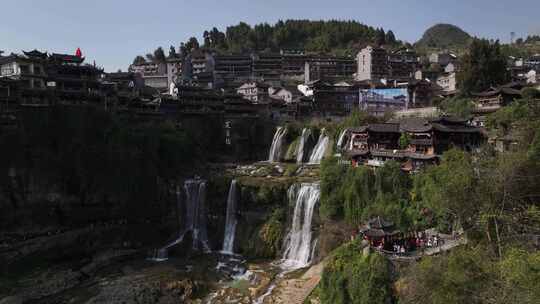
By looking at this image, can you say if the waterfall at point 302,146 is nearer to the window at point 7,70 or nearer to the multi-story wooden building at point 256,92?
the multi-story wooden building at point 256,92

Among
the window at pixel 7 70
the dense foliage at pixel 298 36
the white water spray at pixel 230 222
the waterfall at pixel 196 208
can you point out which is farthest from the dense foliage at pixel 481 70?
the dense foliage at pixel 298 36

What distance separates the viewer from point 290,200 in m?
42.9

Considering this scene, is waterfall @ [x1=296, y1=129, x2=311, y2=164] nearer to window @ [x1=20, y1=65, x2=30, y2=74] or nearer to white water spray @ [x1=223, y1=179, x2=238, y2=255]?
white water spray @ [x1=223, y1=179, x2=238, y2=255]

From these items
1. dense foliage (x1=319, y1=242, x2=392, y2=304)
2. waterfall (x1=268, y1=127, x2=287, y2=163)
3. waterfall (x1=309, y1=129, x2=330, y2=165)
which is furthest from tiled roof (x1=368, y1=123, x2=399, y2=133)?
waterfall (x1=268, y1=127, x2=287, y2=163)

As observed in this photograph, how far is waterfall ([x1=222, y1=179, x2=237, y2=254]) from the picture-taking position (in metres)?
43.7

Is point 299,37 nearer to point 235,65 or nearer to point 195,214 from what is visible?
point 235,65

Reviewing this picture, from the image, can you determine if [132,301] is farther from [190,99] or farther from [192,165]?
[190,99]

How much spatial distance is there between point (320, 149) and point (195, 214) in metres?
19.9

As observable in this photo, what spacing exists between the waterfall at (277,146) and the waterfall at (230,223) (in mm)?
15420

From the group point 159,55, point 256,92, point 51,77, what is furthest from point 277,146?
point 159,55

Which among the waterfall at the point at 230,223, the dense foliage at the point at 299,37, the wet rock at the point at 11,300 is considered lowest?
the wet rock at the point at 11,300

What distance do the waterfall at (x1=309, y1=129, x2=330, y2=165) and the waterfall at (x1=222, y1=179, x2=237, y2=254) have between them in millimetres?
13736

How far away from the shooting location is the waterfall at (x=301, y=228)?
38.5 metres

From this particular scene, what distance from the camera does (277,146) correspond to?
61938 millimetres
